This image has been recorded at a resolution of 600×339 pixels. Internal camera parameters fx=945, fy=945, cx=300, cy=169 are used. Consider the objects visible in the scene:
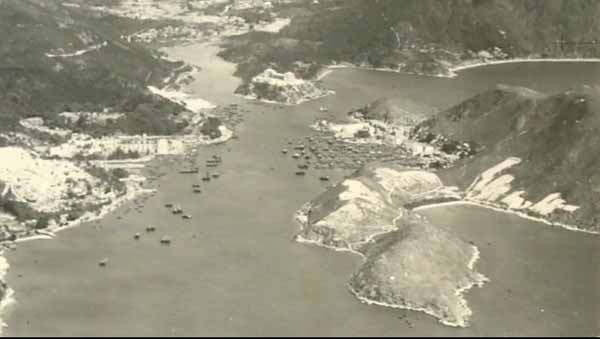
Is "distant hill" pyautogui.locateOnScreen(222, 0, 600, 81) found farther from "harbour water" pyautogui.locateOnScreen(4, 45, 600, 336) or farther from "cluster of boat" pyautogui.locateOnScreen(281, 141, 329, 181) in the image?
Answer: "harbour water" pyautogui.locateOnScreen(4, 45, 600, 336)

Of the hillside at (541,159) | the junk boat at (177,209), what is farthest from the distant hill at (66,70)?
the hillside at (541,159)

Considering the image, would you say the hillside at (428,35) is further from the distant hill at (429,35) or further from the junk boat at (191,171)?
the junk boat at (191,171)

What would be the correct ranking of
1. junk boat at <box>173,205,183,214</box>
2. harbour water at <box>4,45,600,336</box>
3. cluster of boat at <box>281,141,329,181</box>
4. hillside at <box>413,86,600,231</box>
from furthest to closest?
cluster of boat at <box>281,141,329,181</box> → hillside at <box>413,86,600,231</box> → junk boat at <box>173,205,183,214</box> → harbour water at <box>4,45,600,336</box>

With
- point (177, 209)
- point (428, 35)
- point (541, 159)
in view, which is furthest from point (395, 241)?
point (428, 35)

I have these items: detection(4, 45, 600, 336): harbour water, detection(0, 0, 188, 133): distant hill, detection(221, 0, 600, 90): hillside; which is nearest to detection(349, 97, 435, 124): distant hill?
detection(0, 0, 188, 133): distant hill

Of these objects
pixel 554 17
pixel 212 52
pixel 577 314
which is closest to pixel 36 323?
pixel 577 314

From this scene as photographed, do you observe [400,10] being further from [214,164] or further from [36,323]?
[36,323]
